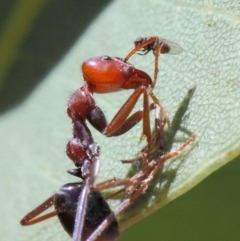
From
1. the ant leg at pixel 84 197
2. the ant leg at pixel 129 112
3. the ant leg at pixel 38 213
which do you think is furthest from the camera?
the ant leg at pixel 38 213

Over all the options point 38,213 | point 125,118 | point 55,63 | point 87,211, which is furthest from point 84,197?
point 55,63

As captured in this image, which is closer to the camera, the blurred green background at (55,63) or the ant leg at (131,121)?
the ant leg at (131,121)

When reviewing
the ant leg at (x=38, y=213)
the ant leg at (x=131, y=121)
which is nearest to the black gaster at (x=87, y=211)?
the ant leg at (x=38, y=213)

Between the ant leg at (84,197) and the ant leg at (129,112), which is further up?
the ant leg at (129,112)

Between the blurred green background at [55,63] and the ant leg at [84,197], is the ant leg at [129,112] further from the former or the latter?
the blurred green background at [55,63]

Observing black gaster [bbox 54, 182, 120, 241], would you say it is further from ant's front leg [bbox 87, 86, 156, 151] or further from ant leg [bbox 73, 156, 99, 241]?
ant's front leg [bbox 87, 86, 156, 151]

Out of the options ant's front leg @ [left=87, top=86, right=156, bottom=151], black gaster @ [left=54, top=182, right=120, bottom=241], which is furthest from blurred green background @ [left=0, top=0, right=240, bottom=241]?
ant's front leg @ [left=87, top=86, right=156, bottom=151]
